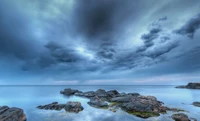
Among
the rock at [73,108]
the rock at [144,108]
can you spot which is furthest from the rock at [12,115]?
the rock at [144,108]

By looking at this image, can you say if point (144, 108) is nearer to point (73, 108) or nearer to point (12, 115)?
point (73, 108)

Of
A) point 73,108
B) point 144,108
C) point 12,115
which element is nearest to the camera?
point 12,115

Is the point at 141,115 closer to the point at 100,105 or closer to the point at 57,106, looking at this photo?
the point at 100,105

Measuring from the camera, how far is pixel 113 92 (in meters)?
95.8

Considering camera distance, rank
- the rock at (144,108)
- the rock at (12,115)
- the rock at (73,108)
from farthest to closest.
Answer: the rock at (73,108) < the rock at (144,108) < the rock at (12,115)

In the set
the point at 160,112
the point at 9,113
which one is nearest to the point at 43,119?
the point at 9,113

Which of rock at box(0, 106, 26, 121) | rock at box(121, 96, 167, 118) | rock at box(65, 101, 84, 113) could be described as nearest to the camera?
rock at box(0, 106, 26, 121)

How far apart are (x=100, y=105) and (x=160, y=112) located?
24.9 m

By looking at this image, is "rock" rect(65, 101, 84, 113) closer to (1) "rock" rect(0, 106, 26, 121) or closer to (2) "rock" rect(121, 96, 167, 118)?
(1) "rock" rect(0, 106, 26, 121)

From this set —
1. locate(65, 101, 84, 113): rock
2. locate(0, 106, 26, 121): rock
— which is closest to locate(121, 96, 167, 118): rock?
locate(65, 101, 84, 113): rock

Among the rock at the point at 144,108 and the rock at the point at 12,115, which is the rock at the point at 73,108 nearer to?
the rock at the point at 12,115

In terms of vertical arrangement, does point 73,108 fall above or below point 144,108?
above

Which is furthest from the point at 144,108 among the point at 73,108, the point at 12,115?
the point at 12,115

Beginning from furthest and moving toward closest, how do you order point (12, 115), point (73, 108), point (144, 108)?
point (73, 108)
point (144, 108)
point (12, 115)
